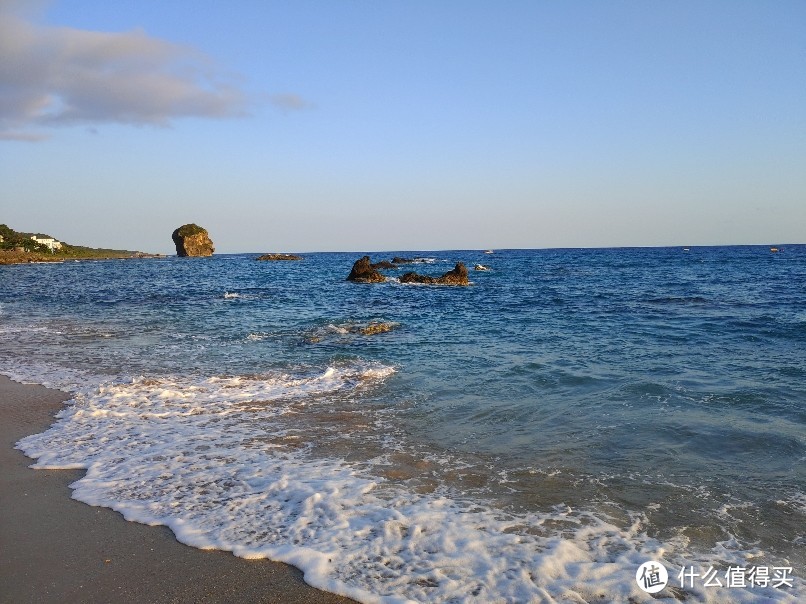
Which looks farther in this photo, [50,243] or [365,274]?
[50,243]

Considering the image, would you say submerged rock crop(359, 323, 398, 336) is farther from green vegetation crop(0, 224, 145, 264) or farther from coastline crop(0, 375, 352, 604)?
green vegetation crop(0, 224, 145, 264)

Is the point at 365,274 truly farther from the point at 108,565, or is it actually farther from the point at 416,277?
the point at 108,565

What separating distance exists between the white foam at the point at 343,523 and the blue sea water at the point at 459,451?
0.08 feet

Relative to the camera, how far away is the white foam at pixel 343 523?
180 inches

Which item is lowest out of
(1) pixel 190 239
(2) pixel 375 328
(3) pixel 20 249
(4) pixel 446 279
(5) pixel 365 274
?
(2) pixel 375 328

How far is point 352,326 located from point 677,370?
38.0 ft

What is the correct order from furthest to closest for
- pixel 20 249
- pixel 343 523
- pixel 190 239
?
pixel 190 239, pixel 20 249, pixel 343 523

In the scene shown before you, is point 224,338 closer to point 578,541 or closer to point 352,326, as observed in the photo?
point 352,326

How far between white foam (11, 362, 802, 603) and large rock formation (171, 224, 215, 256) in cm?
14949

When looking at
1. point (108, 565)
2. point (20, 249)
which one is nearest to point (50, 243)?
point (20, 249)

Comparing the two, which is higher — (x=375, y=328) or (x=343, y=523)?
(x=375, y=328)

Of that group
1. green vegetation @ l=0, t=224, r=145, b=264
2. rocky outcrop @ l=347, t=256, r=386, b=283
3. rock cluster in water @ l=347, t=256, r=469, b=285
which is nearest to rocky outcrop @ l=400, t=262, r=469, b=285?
rock cluster in water @ l=347, t=256, r=469, b=285

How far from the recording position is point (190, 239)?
148 meters
